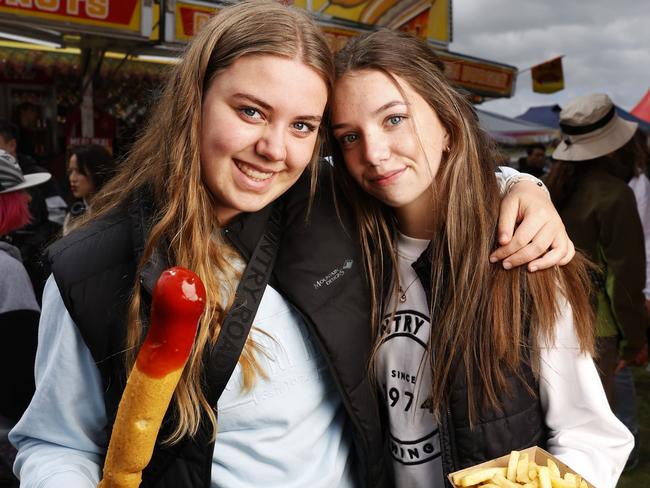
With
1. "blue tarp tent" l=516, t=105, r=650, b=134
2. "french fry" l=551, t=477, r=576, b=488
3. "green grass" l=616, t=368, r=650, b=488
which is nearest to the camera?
"french fry" l=551, t=477, r=576, b=488

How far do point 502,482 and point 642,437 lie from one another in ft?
14.1

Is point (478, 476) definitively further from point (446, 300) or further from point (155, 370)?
point (155, 370)

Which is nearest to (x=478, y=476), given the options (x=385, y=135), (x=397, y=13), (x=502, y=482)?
(x=502, y=482)

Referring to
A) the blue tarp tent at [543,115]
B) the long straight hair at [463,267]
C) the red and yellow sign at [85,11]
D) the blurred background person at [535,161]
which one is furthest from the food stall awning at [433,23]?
the long straight hair at [463,267]

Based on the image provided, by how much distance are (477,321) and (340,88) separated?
29.5 inches

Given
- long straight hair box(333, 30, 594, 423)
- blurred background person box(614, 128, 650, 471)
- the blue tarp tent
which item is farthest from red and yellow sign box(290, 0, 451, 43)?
long straight hair box(333, 30, 594, 423)

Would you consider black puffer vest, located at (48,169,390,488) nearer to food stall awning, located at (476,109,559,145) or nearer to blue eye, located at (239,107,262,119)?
blue eye, located at (239,107,262,119)

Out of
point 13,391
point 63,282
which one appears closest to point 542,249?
point 63,282

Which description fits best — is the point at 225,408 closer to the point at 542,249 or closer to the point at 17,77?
the point at 542,249

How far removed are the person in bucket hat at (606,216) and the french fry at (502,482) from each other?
7.82 feet

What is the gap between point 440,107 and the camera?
177cm

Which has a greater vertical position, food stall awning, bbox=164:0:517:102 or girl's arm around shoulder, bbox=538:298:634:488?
food stall awning, bbox=164:0:517:102

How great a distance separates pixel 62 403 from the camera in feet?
4.75

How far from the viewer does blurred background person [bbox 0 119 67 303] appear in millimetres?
4309
